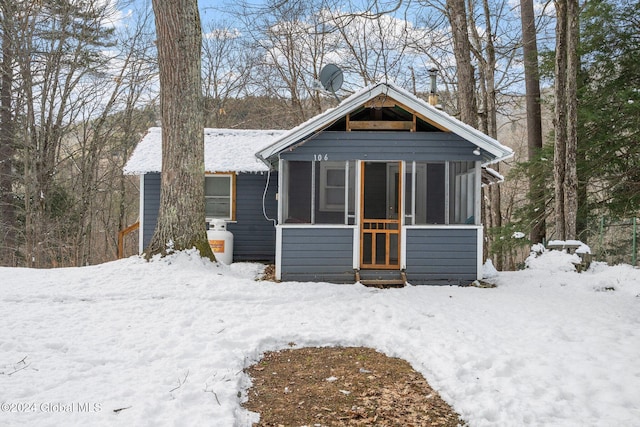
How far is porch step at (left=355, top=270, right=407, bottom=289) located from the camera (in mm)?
8617

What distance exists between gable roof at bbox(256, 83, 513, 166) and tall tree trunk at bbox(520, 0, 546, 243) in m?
5.00

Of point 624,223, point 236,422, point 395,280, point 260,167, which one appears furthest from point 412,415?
point 624,223

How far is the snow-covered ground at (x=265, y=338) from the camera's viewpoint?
11.2 ft

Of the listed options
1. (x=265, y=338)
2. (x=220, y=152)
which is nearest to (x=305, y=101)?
(x=220, y=152)

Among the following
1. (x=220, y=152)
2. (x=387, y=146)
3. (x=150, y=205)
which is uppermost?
(x=220, y=152)

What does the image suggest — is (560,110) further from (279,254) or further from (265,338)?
(265,338)

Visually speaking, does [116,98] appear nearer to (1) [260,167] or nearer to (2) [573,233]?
(1) [260,167]

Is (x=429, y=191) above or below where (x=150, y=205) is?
above

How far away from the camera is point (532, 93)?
13523mm

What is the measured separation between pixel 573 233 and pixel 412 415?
303 inches

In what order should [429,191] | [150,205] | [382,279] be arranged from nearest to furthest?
1. [382,279]
2. [429,191]
3. [150,205]

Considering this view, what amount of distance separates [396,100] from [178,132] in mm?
4124

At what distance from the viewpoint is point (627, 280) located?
8.03 metres

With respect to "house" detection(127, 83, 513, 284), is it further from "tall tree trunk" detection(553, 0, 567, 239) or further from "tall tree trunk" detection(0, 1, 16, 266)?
"tall tree trunk" detection(0, 1, 16, 266)
